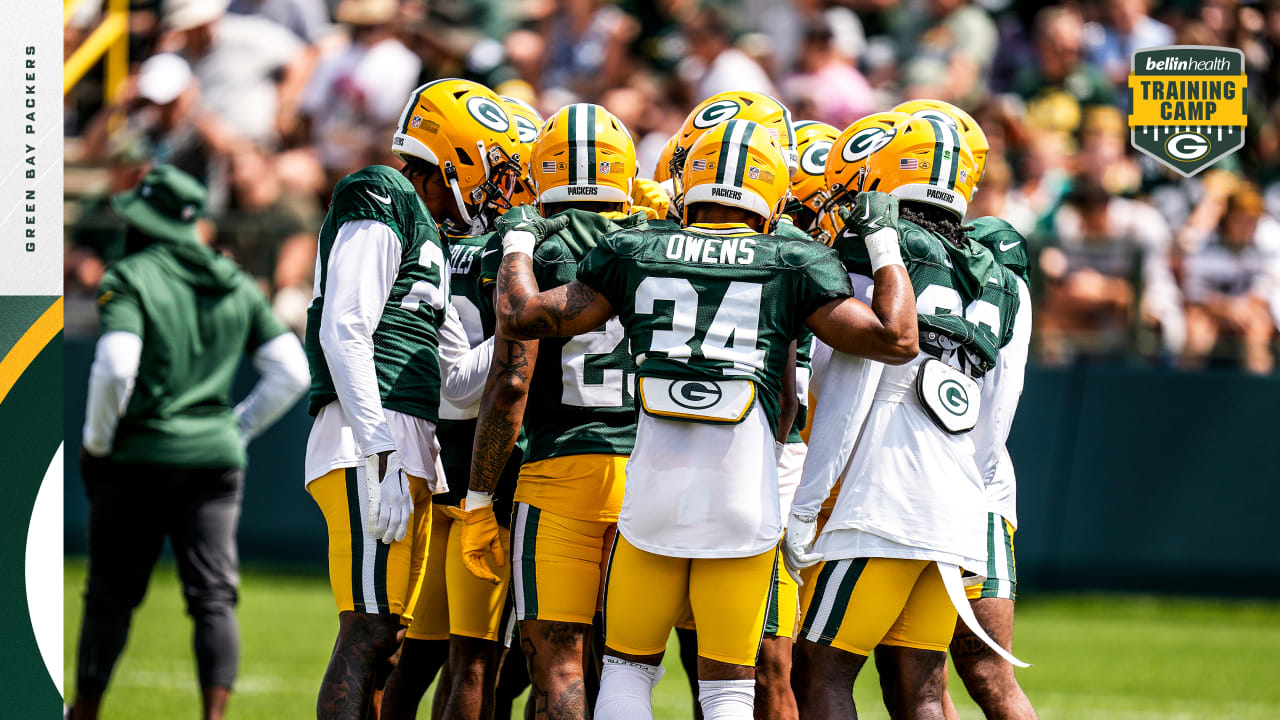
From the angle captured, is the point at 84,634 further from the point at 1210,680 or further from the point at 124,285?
the point at 1210,680

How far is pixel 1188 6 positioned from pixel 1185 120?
305 inches

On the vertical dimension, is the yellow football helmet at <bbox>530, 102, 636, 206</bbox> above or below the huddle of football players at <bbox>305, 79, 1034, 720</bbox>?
above

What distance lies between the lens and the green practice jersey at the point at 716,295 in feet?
15.0

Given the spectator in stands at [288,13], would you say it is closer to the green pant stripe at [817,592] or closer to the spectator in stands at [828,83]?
the spectator in stands at [828,83]

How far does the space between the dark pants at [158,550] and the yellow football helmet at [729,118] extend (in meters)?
3.16

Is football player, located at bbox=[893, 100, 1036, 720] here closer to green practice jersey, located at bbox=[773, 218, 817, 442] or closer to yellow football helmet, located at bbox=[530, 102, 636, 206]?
green practice jersey, located at bbox=[773, 218, 817, 442]

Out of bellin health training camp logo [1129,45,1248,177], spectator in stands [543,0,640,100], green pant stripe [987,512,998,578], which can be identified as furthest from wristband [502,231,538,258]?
spectator in stands [543,0,640,100]

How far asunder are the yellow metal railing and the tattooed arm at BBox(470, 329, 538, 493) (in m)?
9.49

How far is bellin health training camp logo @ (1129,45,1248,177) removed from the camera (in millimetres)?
6145

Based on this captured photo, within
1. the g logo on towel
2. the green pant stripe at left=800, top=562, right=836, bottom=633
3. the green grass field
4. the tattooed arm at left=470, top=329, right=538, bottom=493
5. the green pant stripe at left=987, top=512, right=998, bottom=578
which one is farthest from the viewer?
the green grass field

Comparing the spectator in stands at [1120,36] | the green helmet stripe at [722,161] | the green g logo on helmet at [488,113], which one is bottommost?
the green helmet stripe at [722,161]

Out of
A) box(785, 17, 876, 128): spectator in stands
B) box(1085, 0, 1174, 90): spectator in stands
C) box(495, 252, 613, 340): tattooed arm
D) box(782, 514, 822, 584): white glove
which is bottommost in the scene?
box(782, 514, 822, 584): white glove

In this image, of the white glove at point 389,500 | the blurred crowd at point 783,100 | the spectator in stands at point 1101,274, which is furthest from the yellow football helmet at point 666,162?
the spectator in stands at point 1101,274

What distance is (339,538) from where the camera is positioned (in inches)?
203
